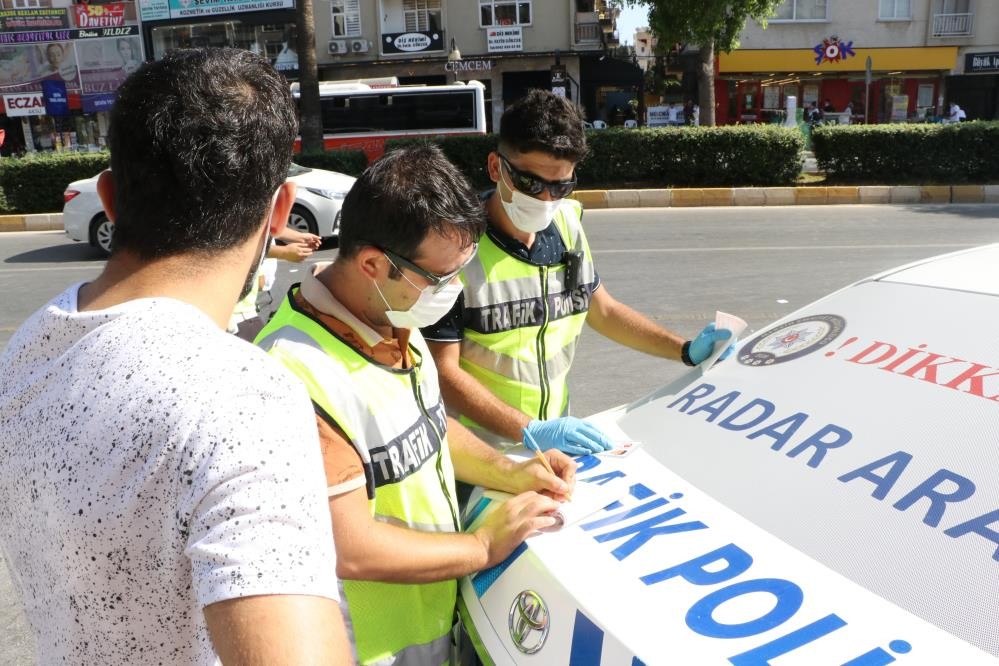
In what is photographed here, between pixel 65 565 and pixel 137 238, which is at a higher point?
pixel 137 238

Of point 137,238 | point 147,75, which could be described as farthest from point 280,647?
point 147,75

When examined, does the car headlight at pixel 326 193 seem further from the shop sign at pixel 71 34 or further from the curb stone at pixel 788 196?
the shop sign at pixel 71 34

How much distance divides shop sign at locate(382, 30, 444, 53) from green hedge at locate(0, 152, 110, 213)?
17717 millimetres

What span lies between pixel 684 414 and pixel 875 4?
112 feet

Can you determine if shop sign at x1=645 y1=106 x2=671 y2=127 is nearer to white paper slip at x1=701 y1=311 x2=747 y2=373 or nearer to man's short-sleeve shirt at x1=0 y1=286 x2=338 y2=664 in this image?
white paper slip at x1=701 y1=311 x2=747 y2=373

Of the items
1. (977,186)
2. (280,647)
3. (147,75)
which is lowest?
(977,186)

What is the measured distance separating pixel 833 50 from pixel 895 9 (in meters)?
7.89

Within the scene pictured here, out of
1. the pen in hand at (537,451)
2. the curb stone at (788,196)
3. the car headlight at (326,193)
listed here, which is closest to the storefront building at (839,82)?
the curb stone at (788,196)

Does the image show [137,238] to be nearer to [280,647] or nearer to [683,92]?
[280,647]

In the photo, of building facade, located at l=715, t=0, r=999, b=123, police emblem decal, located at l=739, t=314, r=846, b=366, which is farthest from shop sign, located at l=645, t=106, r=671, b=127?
police emblem decal, located at l=739, t=314, r=846, b=366

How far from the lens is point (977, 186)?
520 inches

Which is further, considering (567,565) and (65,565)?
(567,565)

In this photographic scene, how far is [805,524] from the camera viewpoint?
1.54 m

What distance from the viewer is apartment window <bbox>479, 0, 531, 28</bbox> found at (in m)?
30.7
